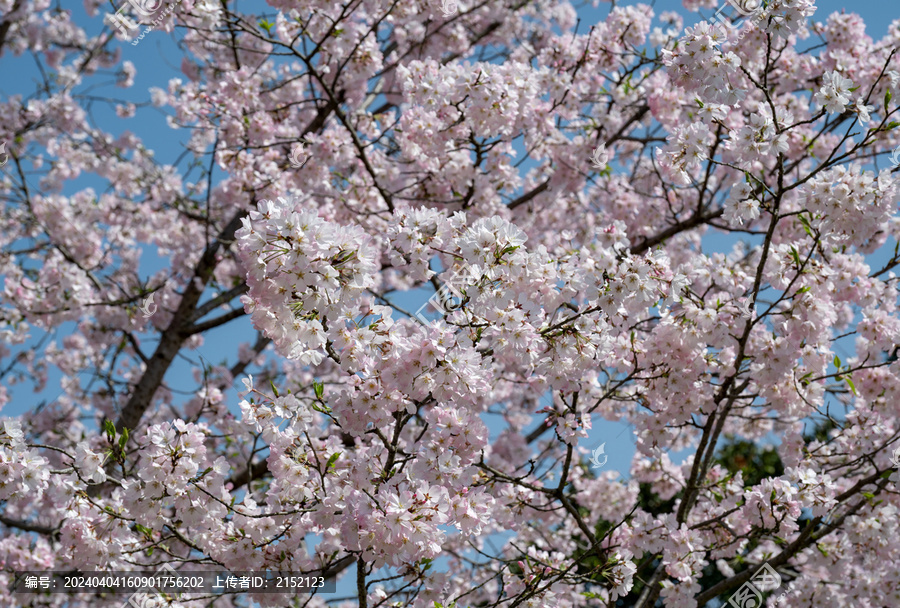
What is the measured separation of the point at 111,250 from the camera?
757 cm

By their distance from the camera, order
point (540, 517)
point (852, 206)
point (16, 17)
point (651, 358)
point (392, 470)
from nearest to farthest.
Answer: point (392, 470) < point (852, 206) < point (651, 358) < point (540, 517) < point (16, 17)

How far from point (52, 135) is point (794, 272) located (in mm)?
8870

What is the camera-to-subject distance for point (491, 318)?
284 centimetres

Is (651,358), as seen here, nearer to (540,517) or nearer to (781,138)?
(781,138)

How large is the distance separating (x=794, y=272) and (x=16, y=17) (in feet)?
30.8

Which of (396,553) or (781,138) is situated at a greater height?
(781,138)

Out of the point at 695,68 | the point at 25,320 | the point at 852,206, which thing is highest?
the point at 25,320

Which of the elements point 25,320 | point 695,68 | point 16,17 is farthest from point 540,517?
point 16,17

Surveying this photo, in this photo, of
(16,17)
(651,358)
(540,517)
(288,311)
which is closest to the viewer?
(288,311)

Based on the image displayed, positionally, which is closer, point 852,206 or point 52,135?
point 852,206

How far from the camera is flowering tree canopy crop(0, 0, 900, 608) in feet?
9.09

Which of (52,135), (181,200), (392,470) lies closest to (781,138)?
(392,470)

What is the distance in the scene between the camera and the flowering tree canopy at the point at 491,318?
9.09 ft

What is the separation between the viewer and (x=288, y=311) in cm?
248
